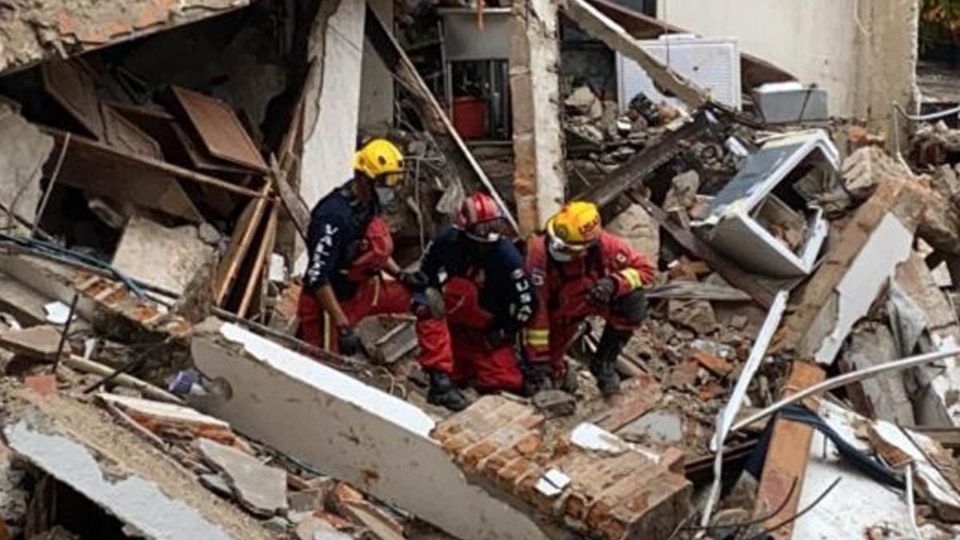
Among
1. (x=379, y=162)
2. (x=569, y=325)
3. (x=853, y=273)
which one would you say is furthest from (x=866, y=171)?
(x=379, y=162)

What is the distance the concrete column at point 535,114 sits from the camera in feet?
33.9

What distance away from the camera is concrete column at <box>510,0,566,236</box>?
10.3 metres

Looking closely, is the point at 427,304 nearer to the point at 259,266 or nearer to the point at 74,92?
the point at 259,266

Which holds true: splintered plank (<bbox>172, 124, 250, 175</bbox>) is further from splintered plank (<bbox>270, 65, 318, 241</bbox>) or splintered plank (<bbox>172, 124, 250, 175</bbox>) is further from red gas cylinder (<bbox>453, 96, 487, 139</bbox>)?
red gas cylinder (<bbox>453, 96, 487, 139</bbox>)

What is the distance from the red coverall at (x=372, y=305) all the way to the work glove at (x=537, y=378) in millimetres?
515

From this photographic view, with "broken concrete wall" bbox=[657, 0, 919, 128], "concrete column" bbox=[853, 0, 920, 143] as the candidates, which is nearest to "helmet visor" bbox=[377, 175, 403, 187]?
"broken concrete wall" bbox=[657, 0, 919, 128]

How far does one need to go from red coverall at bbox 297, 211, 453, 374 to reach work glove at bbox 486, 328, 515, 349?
0.30 m

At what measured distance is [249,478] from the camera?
17.2ft

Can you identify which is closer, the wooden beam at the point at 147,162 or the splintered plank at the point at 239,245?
the wooden beam at the point at 147,162

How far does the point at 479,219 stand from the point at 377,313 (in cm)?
89

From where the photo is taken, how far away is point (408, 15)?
11.6 metres

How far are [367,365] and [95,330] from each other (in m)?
1.60

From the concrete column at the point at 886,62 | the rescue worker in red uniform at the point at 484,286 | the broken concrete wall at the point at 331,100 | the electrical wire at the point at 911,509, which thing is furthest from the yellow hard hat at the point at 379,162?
the concrete column at the point at 886,62

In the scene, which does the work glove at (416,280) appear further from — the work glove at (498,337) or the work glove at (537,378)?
the work glove at (537,378)
